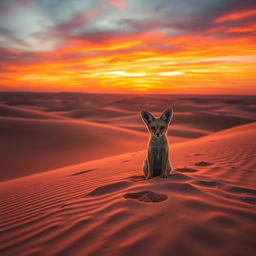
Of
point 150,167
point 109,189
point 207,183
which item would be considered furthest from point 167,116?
point 109,189

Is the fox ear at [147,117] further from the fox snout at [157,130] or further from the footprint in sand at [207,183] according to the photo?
the footprint in sand at [207,183]

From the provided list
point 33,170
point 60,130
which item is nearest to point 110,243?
point 33,170

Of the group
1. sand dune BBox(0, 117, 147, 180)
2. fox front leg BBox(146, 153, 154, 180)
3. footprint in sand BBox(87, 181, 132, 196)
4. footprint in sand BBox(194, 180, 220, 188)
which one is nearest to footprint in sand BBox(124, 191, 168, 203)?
footprint in sand BBox(87, 181, 132, 196)

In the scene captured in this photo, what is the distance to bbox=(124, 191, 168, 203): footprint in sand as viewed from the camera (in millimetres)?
2761

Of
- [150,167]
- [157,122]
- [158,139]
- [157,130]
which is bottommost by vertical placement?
[150,167]

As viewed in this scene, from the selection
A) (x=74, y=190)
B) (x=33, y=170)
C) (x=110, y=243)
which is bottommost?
(x=33, y=170)

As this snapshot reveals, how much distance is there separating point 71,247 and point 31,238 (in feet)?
2.04

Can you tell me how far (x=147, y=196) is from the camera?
288 centimetres

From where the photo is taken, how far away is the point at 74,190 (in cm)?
391

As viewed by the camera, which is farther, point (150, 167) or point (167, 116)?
point (150, 167)

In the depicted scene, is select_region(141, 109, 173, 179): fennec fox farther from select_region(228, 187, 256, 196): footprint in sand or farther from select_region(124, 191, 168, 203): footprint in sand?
select_region(228, 187, 256, 196): footprint in sand

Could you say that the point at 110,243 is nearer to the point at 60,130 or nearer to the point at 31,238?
the point at 31,238

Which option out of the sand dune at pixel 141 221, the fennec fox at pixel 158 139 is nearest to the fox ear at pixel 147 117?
the fennec fox at pixel 158 139

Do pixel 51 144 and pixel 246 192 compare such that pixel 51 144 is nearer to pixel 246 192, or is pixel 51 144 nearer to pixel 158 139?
pixel 158 139
